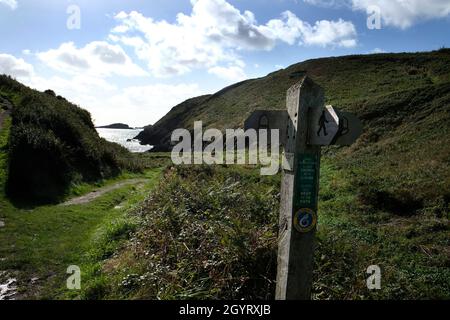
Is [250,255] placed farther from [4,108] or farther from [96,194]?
[4,108]

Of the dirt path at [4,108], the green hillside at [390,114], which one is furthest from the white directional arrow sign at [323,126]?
the dirt path at [4,108]

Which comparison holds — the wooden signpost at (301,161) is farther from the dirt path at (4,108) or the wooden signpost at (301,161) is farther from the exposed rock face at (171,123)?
the exposed rock face at (171,123)

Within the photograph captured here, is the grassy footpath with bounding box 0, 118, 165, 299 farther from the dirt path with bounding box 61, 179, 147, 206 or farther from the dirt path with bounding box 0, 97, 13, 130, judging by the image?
the dirt path with bounding box 0, 97, 13, 130

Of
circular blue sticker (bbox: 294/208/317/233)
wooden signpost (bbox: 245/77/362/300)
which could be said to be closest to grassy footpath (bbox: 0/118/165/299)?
wooden signpost (bbox: 245/77/362/300)

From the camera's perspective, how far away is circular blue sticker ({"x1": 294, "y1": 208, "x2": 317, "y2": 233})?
3.68 metres

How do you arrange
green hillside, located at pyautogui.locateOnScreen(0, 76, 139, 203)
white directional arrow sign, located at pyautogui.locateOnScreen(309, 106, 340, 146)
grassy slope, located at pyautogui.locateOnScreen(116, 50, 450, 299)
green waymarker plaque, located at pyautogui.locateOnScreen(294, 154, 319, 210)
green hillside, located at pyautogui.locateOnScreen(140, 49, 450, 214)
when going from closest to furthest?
white directional arrow sign, located at pyautogui.locateOnScreen(309, 106, 340, 146) → green waymarker plaque, located at pyautogui.locateOnScreen(294, 154, 319, 210) → grassy slope, located at pyautogui.locateOnScreen(116, 50, 450, 299) → green hillside, located at pyautogui.locateOnScreen(140, 49, 450, 214) → green hillside, located at pyautogui.locateOnScreen(0, 76, 139, 203)

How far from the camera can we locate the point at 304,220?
3.70 meters

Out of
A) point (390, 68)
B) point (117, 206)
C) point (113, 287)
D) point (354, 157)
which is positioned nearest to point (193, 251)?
point (113, 287)

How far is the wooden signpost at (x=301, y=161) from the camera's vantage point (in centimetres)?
352

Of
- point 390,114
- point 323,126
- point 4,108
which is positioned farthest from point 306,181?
point 390,114

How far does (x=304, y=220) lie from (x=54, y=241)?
8.16 m

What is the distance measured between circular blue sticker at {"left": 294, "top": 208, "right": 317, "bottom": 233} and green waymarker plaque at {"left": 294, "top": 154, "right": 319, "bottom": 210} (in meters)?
0.07

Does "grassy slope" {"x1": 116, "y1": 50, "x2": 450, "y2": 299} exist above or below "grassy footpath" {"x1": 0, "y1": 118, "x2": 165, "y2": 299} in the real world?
above
